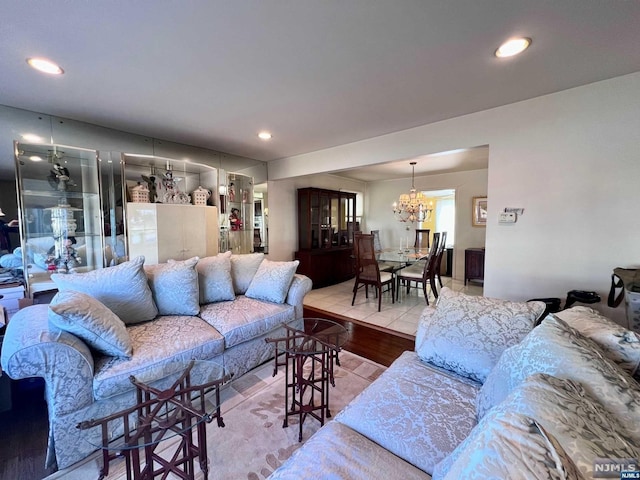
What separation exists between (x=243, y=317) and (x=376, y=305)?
2475 millimetres

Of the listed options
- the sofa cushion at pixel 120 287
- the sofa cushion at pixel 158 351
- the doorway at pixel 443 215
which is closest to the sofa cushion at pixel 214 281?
the sofa cushion at pixel 158 351

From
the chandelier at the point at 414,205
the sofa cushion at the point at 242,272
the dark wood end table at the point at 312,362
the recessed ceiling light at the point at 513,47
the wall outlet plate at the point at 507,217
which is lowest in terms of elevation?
the dark wood end table at the point at 312,362

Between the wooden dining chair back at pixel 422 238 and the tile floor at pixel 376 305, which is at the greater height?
the wooden dining chair back at pixel 422 238

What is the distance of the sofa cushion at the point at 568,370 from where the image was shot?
2.31ft

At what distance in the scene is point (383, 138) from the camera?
3.21 meters

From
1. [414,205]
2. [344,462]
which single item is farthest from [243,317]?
[414,205]

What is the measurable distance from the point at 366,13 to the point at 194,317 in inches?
97.1

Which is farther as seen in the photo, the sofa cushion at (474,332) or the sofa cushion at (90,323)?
the sofa cushion at (90,323)

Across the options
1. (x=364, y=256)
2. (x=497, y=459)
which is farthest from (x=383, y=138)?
(x=497, y=459)

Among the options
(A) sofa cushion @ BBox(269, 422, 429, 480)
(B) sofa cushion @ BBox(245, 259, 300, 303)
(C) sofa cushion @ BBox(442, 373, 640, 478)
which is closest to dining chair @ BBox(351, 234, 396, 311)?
Result: (B) sofa cushion @ BBox(245, 259, 300, 303)

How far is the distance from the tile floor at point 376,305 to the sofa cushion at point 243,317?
4.53 feet

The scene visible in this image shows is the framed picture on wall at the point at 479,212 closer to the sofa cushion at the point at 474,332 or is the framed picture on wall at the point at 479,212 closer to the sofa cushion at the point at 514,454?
the sofa cushion at the point at 474,332

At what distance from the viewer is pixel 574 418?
617 millimetres

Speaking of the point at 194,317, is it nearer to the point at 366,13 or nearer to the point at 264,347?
the point at 264,347
